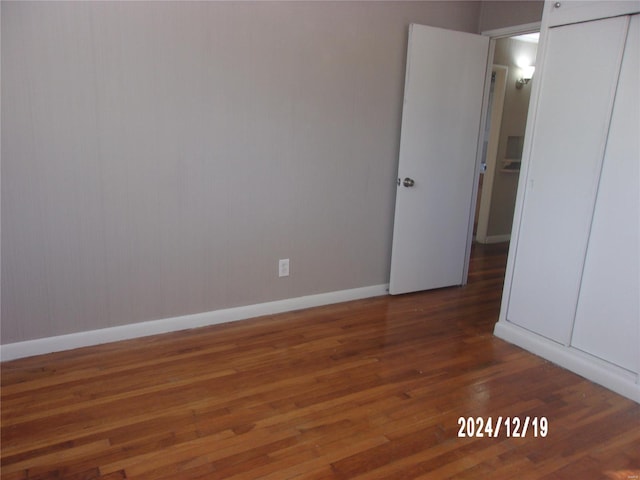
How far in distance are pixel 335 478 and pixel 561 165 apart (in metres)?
2.04

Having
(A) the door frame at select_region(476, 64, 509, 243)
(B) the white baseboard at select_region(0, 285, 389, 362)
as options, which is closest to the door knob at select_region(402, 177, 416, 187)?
(B) the white baseboard at select_region(0, 285, 389, 362)

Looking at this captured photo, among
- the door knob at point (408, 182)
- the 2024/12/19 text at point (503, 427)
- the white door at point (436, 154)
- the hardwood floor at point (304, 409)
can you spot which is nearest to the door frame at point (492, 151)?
the white door at point (436, 154)

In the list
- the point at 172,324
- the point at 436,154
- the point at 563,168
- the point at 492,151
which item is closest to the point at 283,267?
the point at 172,324

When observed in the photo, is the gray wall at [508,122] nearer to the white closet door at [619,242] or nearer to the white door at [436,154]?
the white door at [436,154]

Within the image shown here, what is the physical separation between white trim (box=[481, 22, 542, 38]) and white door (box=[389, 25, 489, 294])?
5.7 inches

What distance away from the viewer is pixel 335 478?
71.2 inches

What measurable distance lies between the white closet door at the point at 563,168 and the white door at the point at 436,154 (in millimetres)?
870

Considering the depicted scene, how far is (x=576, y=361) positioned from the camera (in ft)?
8.79

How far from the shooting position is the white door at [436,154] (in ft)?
11.3

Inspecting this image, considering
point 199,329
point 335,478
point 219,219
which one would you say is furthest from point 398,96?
point 335,478

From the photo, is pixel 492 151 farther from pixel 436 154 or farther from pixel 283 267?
pixel 283 267

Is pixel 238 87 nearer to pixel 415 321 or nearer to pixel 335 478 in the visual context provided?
pixel 415 321

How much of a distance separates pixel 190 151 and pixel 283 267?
1014mm

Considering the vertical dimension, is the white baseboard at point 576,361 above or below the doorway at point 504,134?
below
